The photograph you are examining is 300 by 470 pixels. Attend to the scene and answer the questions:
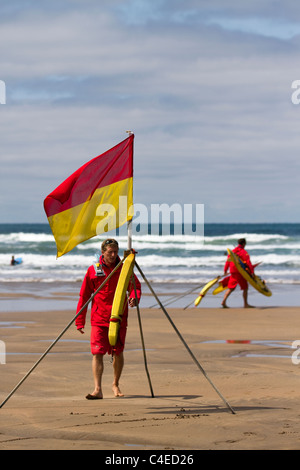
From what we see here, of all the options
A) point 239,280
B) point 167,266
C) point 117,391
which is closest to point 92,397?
point 117,391

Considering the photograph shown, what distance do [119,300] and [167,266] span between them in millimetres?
30065

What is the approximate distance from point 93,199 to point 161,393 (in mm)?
2229

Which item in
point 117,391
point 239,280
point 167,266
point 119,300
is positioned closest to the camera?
point 119,300

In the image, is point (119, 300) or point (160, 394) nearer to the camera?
point (119, 300)

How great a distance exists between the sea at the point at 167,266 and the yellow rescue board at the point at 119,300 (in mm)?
815

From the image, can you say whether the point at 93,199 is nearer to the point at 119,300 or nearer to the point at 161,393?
the point at 119,300

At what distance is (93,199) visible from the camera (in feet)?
22.1

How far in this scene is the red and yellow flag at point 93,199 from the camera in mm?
6629

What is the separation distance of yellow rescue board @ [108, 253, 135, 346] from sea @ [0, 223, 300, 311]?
815 millimetres

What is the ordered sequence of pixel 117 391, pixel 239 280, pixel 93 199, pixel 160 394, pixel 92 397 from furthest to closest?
pixel 239 280 → pixel 160 394 → pixel 117 391 → pixel 92 397 → pixel 93 199

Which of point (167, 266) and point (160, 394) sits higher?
point (160, 394)

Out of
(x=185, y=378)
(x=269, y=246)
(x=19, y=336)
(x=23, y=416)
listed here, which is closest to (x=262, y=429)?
(x=23, y=416)

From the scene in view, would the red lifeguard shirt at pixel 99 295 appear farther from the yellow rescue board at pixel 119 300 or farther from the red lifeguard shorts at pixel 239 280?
the red lifeguard shorts at pixel 239 280

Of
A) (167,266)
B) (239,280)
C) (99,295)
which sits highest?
(99,295)
